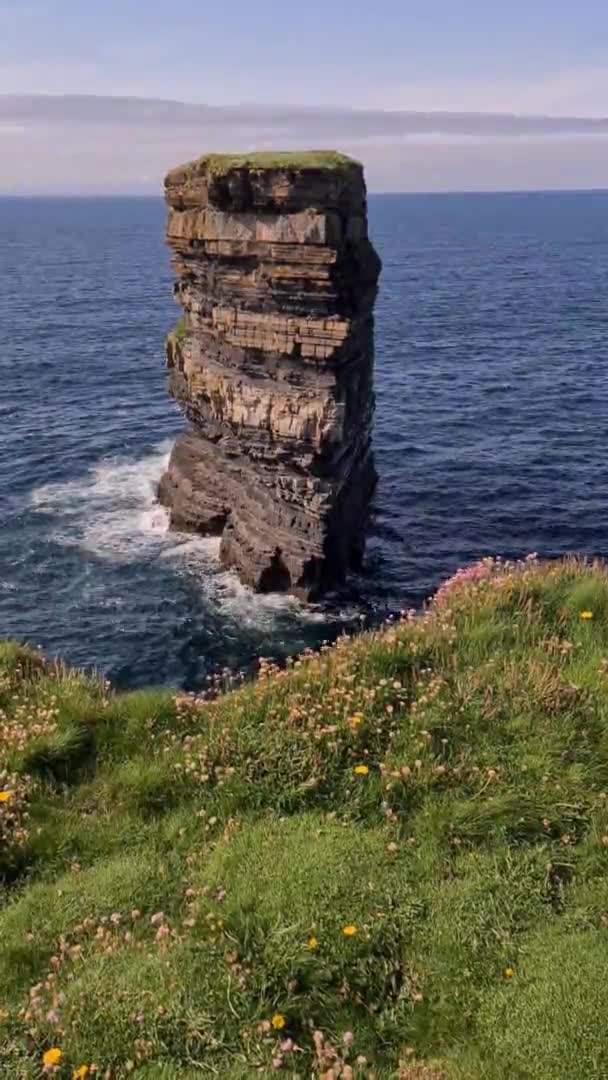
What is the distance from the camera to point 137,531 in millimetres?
43969

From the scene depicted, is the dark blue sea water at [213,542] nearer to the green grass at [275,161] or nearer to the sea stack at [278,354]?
the sea stack at [278,354]

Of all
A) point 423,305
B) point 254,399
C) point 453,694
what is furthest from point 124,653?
point 423,305

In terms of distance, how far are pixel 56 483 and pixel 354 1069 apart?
45.3 m

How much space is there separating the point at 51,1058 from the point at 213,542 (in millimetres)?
36046

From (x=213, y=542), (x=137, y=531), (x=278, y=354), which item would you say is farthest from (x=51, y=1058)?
(x=137, y=531)

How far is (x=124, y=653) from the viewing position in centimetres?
3359

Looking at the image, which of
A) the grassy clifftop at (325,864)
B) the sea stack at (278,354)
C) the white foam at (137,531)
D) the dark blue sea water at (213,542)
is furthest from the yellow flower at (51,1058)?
the sea stack at (278,354)

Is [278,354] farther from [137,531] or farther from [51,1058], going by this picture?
[51,1058]

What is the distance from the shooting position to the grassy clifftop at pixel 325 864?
7422 millimetres

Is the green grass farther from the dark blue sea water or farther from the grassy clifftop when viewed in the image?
the grassy clifftop

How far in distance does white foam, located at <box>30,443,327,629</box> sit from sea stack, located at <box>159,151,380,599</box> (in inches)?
43.7

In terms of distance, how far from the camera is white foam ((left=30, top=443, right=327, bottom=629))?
37.2m

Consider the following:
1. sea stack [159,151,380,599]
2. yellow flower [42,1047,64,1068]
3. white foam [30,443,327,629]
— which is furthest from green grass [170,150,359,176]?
yellow flower [42,1047,64,1068]

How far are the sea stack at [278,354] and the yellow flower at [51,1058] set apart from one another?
28.5 m
